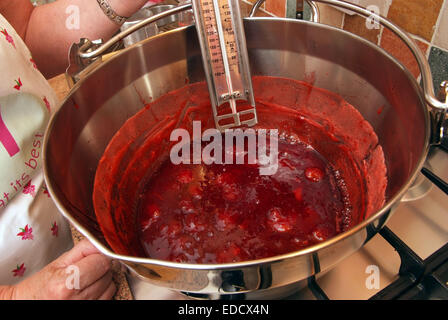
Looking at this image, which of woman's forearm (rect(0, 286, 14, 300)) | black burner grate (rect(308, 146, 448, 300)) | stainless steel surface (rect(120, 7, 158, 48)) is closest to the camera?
black burner grate (rect(308, 146, 448, 300))

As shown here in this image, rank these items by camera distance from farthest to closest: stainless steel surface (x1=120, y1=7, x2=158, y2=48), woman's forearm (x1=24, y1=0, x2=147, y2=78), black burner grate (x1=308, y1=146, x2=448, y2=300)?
stainless steel surface (x1=120, y1=7, x2=158, y2=48)
woman's forearm (x1=24, y1=0, x2=147, y2=78)
black burner grate (x1=308, y1=146, x2=448, y2=300)

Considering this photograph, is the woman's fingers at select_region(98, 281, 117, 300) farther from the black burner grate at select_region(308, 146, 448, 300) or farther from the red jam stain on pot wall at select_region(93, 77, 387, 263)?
the black burner grate at select_region(308, 146, 448, 300)

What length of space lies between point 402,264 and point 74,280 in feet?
1.88

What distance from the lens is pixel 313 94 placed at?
79 cm

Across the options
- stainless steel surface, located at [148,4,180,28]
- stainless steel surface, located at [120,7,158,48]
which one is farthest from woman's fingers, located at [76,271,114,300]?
stainless steel surface, located at [148,4,180,28]

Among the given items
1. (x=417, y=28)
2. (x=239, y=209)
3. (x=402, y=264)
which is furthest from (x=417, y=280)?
(x=417, y=28)

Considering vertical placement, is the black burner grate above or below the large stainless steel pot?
below

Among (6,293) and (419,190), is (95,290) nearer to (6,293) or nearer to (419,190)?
(6,293)

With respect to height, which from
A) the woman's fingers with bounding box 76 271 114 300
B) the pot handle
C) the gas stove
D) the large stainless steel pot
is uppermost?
the pot handle

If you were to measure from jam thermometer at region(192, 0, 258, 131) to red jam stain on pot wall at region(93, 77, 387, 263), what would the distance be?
0.11 meters

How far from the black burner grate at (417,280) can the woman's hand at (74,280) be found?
0.37 m

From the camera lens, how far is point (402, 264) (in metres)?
0.58

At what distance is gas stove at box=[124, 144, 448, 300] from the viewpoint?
0.56m
